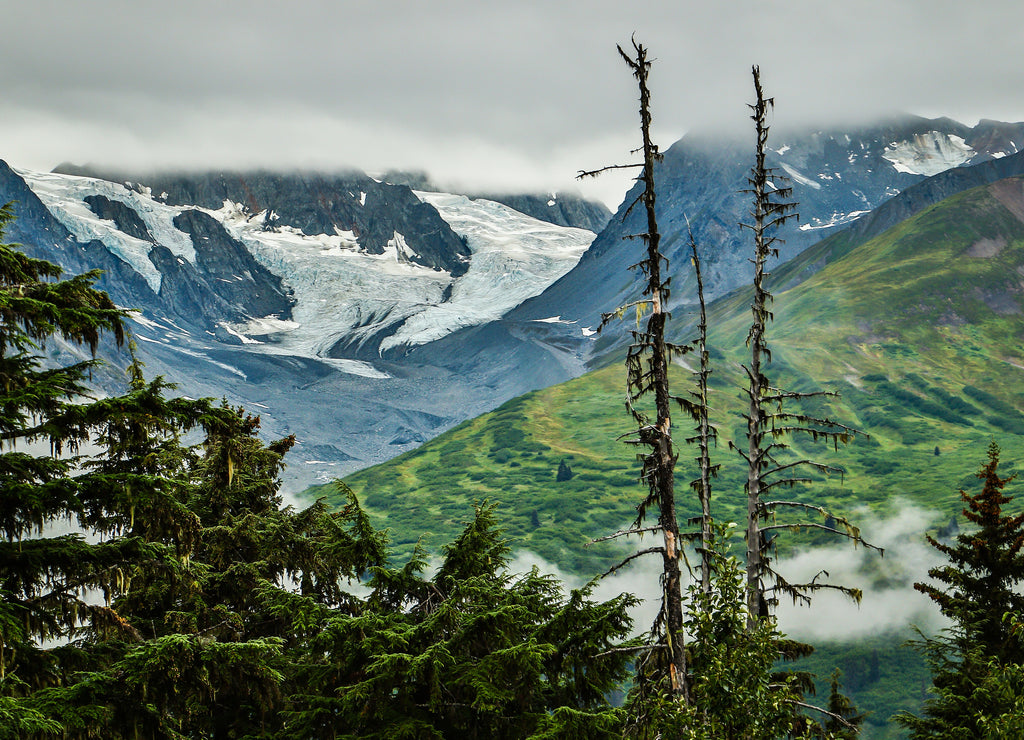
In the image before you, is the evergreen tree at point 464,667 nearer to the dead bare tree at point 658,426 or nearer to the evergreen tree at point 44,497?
the dead bare tree at point 658,426

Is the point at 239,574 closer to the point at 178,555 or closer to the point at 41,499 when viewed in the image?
the point at 178,555

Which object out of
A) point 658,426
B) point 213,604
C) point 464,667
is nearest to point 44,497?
point 464,667

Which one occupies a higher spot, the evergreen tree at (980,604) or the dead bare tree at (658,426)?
the dead bare tree at (658,426)

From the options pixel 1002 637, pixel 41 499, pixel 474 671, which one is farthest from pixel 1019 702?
pixel 41 499

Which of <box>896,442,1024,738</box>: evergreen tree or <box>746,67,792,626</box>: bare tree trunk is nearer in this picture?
<box>896,442,1024,738</box>: evergreen tree

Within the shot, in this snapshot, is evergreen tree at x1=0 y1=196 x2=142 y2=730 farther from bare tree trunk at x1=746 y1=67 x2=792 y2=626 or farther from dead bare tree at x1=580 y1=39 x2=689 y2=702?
bare tree trunk at x1=746 y1=67 x2=792 y2=626

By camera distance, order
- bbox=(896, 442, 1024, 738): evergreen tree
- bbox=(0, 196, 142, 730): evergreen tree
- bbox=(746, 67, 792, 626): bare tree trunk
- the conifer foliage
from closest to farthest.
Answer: bbox=(0, 196, 142, 730): evergreen tree, the conifer foliage, bbox=(896, 442, 1024, 738): evergreen tree, bbox=(746, 67, 792, 626): bare tree trunk

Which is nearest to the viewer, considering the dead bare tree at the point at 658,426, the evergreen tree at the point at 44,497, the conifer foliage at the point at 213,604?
the evergreen tree at the point at 44,497

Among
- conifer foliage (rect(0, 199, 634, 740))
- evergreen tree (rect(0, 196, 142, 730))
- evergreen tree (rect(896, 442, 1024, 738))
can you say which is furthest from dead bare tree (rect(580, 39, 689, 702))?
evergreen tree (rect(896, 442, 1024, 738))

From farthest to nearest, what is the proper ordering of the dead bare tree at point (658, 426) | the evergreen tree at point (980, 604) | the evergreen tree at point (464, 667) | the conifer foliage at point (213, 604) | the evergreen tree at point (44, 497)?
the evergreen tree at point (980, 604)
the evergreen tree at point (464, 667)
the dead bare tree at point (658, 426)
the conifer foliage at point (213, 604)
the evergreen tree at point (44, 497)

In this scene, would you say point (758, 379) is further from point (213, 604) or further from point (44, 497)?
point (44, 497)

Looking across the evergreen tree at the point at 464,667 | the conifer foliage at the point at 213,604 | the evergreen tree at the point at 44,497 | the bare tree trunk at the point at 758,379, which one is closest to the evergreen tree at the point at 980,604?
the bare tree trunk at the point at 758,379

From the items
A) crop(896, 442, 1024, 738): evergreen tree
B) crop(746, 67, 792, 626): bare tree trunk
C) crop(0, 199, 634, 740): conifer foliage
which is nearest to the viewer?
crop(0, 199, 634, 740): conifer foliage

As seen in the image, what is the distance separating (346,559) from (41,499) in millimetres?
8721
